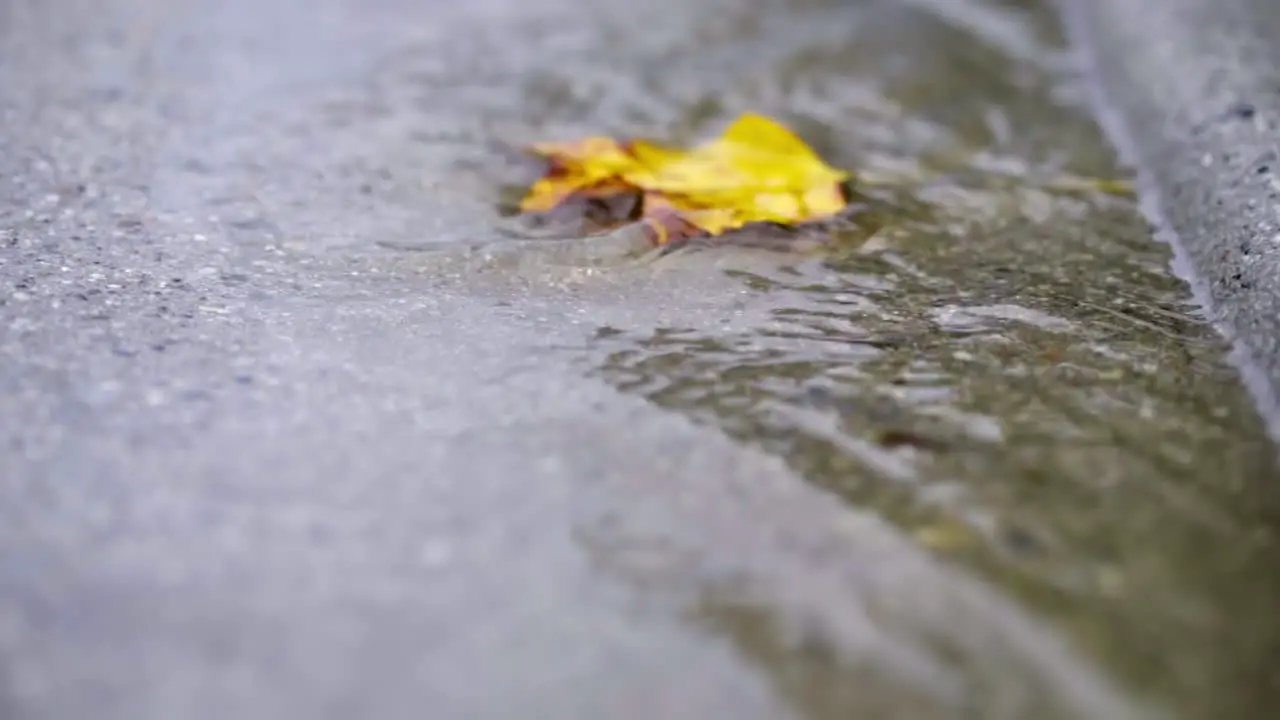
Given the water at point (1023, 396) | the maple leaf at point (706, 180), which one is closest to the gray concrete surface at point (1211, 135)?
the water at point (1023, 396)

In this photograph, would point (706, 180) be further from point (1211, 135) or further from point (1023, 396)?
point (1211, 135)

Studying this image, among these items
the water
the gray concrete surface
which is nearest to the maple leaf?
the water

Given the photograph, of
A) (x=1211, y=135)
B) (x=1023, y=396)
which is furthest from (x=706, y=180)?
(x=1211, y=135)

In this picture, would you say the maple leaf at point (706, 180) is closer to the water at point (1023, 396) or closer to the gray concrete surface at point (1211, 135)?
the water at point (1023, 396)

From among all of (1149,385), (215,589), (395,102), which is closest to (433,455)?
(215,589)

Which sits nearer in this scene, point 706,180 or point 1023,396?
point 1023,396

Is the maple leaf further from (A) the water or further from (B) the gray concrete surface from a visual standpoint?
(B) the gray concrete surface

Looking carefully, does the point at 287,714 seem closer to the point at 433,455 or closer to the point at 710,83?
the point at 433,455
